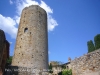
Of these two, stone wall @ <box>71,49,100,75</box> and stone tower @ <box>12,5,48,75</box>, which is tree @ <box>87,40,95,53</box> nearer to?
stone tower @ <box>12,5,48,75</box>

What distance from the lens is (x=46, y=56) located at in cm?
1919

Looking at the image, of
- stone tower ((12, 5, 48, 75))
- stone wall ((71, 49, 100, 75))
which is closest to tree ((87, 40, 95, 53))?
stone tower ((12, 5, 48, 75))

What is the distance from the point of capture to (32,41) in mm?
A: 18547

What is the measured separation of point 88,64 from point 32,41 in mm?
12933

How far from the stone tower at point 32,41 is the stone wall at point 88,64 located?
1087 cm

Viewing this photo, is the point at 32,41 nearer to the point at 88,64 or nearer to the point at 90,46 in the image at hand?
the point at 90,46

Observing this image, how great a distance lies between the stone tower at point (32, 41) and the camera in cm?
1759

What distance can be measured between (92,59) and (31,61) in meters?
12.2

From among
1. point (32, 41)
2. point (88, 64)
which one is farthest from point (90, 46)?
point (88, 64)

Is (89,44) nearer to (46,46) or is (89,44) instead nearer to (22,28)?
(46,46)

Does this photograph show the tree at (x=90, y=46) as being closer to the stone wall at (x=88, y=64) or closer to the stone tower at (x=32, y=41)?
the stone tower at (x=32, y=41)

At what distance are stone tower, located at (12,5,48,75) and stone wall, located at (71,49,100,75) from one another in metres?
10.9

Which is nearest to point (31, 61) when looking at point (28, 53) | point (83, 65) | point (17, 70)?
point (28, 53)

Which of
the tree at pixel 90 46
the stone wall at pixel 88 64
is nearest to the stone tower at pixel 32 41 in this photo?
the tree at pixel 90 46
